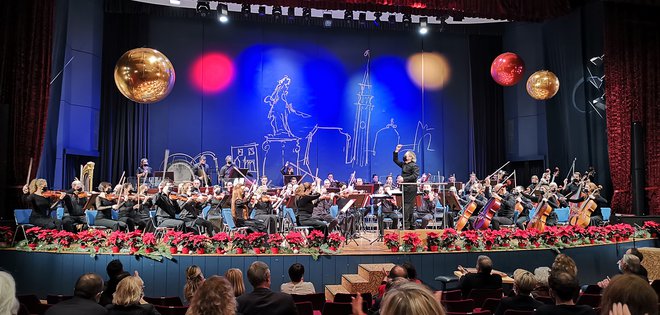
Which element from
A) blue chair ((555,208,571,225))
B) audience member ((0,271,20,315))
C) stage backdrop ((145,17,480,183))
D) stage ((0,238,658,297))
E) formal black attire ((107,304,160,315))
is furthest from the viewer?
stage backdrop ((145,17,480,183))

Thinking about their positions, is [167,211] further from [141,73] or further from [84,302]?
[84,302]

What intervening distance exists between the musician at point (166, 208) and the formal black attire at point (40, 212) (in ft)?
5.64

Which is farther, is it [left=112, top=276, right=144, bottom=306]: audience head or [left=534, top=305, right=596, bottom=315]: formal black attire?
→ [left=112, top=276, right=144, bottom=306]: audience head

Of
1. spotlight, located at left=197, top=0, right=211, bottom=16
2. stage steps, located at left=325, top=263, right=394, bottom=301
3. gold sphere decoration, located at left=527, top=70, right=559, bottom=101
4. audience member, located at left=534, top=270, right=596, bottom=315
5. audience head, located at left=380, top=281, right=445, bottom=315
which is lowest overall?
stage steps, located at left=325, top=263, right=394, bottom=301

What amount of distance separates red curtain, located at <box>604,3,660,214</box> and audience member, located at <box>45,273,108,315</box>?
12292mm

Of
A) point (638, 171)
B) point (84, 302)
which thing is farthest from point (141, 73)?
point (638, 171)

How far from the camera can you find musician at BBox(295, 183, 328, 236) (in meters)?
9.28

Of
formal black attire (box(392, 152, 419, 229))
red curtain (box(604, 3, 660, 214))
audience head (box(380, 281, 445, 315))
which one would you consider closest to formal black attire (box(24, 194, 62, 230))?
formal black attire (box(392, 152, 419, 229))

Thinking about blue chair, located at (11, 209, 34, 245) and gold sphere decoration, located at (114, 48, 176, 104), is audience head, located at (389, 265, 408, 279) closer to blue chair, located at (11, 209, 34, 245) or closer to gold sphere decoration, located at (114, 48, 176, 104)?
gold sphere decoration, located at (114, 48, 176, 104)

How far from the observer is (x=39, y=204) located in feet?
29.2

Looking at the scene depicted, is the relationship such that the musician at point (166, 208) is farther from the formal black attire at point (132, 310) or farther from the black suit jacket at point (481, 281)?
the formal black attire at point (132, 310)

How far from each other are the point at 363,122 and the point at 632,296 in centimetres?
1539

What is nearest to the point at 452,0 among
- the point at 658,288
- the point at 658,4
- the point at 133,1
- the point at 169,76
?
the point at 658,4

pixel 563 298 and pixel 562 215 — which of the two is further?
pixel 562 215
